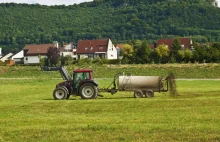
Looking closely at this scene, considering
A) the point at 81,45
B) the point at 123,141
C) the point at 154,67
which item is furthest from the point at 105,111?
the point at 81,45

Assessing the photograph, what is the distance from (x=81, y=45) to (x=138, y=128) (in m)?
106

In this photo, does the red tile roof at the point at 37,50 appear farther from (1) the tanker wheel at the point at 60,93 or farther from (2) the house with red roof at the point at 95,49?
(1) the tanker wheel at the point at 60,93

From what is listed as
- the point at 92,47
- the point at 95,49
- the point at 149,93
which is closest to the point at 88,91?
the point at 149,93

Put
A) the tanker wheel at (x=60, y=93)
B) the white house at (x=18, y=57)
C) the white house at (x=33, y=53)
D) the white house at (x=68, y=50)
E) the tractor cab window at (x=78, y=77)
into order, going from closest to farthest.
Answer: the tanker wheel at (x=60, y=93) → the tractor cab window at (x=78, y=77) → the white house at (x=33, y=53) → the white house at (x=68, y=50) → the white house at (x=18, y=57)

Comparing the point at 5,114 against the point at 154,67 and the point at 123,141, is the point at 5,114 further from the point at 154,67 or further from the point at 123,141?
the point at 154,67

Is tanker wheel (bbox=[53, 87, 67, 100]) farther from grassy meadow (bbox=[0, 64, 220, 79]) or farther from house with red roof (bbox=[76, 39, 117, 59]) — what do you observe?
house with red roof (bbox=[76, 39, 117, 59])

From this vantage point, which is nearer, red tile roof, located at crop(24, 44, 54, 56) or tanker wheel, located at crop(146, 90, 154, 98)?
tanker wheel, located at crop(146, 90, 154, 98)

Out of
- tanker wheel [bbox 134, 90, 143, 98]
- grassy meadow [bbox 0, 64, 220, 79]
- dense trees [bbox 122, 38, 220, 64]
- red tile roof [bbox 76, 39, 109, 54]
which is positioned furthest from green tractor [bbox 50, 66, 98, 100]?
red tile roof [bbox 76, 39, 109, 54]

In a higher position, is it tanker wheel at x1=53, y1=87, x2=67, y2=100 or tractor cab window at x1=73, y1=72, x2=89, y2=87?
tractor cab window at x1=73, y1=72, x2=89, y2=87

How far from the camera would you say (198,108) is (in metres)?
22.9

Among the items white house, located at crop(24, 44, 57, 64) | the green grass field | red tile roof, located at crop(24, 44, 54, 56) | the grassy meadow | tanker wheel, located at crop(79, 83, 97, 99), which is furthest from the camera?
red tile roof, located at crop(24, 44, 54, 56)

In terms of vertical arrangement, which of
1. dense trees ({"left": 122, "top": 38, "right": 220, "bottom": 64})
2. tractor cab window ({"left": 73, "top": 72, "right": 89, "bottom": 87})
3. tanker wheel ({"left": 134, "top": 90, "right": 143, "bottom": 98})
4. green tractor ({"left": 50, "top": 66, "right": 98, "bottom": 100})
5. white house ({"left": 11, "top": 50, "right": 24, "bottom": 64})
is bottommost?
tanker wheel ({"left": 134, "top": 90, "right": 143, "bottom": 98})

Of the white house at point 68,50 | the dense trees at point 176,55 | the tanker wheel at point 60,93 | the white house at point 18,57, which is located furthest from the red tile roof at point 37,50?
the tanker wheel at point 60,93

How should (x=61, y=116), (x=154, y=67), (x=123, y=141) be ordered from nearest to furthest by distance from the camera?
(x=123, y=141) → (x=61, y=116) → (x=154, y=67)
